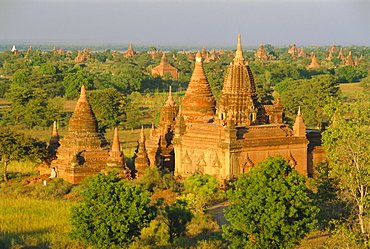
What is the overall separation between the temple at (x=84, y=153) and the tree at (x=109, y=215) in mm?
10739

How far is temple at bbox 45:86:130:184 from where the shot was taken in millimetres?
35156

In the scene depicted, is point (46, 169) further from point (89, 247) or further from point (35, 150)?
point (89, 247)

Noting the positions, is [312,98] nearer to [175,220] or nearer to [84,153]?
[84,153]

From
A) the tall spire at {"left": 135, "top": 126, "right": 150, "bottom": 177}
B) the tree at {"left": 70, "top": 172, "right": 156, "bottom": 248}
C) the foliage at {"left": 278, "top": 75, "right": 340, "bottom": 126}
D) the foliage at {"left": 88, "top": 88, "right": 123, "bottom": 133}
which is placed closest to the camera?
the tree at {"left": 70, "top": 172, "right": 156, "bottom": 248}

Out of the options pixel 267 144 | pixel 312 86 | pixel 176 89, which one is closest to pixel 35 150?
pixel 267 144

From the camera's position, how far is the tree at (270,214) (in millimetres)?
22219

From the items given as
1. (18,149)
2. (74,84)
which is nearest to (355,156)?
(18,149)

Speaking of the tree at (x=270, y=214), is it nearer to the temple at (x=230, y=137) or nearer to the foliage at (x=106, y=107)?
the temple at (x=230, y=137)

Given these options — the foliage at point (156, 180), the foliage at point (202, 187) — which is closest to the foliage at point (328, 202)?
the foliage at point (202, 187)

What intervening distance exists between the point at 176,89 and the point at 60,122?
163 feet

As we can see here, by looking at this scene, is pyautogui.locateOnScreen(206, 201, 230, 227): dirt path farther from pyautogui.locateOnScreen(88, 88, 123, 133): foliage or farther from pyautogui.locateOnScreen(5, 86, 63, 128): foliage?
pyautogui.locateOnScreen(5, 86, 63, 128): foliage

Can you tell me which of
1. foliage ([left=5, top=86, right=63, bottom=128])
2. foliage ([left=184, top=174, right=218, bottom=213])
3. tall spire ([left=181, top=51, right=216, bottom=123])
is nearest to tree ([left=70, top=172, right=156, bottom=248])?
foliage ([left=184, top=174, right=218, bottom=213])

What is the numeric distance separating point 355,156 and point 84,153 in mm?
16362

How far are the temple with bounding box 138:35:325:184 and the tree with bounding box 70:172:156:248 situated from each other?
10.4 m
